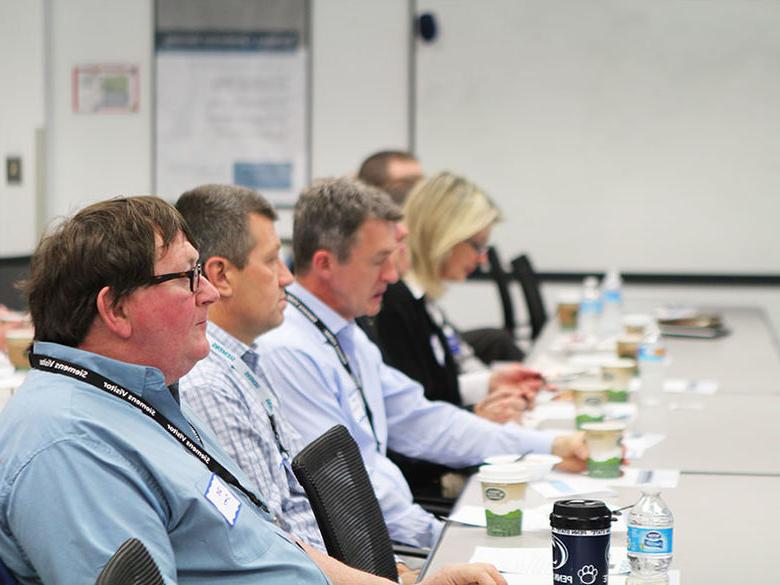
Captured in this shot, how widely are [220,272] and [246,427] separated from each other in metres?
0.41

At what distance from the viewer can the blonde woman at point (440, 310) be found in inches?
147

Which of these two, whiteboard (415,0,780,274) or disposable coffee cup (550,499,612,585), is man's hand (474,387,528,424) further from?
whiteboard (415,0,780,274)

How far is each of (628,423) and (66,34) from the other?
5.67 m

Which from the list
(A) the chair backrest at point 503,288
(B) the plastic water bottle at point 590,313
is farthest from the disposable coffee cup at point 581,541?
(A) the chair backrest at point 503,288

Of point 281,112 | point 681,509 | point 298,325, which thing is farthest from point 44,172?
point 681,509

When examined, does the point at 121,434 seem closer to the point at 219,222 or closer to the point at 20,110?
the point at 219,222

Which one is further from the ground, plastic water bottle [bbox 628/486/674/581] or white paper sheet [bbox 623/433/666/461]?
plastic water bottle [bbox 628/486/674/581]

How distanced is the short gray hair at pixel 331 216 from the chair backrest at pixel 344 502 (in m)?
0.85

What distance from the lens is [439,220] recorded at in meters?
4.37

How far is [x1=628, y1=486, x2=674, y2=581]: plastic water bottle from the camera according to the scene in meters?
1.89

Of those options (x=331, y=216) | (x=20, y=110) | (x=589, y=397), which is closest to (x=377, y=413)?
(x=331, y=216)

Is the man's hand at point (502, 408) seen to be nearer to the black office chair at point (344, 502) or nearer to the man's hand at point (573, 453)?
the man's hand at point (573, 453)

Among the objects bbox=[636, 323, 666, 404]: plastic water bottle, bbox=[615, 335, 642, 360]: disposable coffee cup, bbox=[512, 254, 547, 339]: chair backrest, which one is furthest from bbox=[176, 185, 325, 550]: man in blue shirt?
bbox=[512, 254, 547, 339]: chair backrest

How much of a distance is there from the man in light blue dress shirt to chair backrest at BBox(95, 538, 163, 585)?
1.39 metres
